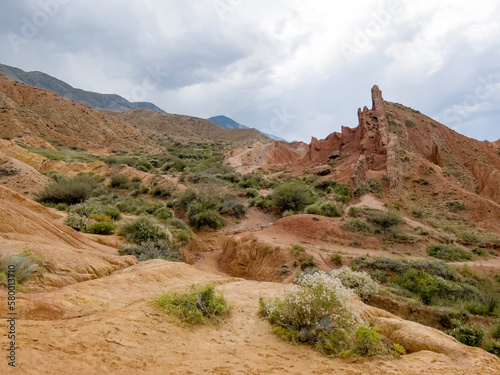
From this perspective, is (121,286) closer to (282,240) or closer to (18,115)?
(282,240)

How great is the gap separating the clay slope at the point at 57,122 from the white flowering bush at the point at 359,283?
4778cm

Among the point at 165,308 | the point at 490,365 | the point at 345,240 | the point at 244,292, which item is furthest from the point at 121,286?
the point at 345,240

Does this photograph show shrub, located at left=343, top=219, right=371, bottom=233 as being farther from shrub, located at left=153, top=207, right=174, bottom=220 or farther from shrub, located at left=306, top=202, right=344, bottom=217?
shrub, located at left=153, top=207, right=174, bottom=220

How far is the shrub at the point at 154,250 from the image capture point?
9.54 m

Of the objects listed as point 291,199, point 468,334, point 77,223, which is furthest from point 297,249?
point 77,223

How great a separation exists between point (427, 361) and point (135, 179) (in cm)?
2539

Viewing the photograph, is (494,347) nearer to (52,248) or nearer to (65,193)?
(52,248)

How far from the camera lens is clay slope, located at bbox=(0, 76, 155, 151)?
145 feet

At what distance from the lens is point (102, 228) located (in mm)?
11648

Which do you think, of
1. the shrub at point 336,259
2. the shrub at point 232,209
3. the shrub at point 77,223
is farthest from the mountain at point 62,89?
the shrub at point 336,259

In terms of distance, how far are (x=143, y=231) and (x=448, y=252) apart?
13.6 m

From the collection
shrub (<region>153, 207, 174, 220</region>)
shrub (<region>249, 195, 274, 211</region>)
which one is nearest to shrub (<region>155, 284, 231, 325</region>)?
shrub (<region>153, 207, 174, 220</region>)

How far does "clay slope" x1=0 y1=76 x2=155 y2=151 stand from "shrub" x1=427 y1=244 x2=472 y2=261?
4957cm

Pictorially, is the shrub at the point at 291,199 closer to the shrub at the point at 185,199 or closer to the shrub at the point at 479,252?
the shrub at the point at 185,199
